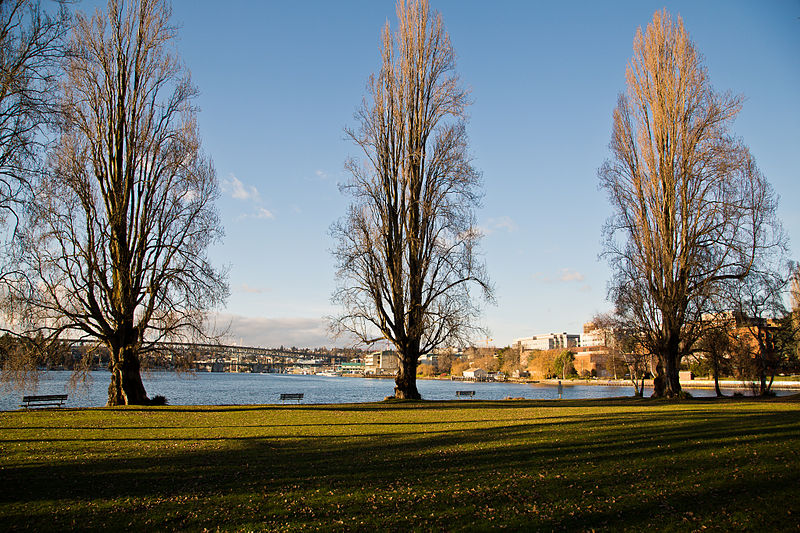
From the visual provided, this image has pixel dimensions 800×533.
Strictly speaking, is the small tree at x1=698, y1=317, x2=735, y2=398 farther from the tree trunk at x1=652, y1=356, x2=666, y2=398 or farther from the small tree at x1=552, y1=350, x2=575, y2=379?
the small tree at x1=552, y1=350, x2=575, y2=379

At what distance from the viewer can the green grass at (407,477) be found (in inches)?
275

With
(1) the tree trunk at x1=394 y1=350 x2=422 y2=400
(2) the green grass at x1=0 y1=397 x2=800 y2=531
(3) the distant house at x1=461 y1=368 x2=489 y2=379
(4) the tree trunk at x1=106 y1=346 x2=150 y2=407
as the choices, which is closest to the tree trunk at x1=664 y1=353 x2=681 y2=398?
(1) the tree trunk at x1=394 y1=350 x2=422 y2=400

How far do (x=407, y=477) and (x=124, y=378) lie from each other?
19.7m

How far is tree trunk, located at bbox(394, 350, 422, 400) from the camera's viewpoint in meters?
28.7

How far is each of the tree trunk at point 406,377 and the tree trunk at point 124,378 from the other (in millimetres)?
→ 12949

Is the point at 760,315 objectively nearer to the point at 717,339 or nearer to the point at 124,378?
the point at 717,339

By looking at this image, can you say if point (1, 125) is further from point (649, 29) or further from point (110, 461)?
point (649, 29)

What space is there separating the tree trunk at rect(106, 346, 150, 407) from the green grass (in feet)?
27.1

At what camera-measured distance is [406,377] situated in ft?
95.0

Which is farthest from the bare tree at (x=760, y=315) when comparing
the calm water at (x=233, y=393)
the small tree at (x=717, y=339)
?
the calm water at (x=233, y=393)

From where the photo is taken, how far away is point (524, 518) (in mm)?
6961

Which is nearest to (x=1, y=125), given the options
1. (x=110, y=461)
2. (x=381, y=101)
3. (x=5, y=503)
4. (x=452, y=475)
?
(x=110, y=461)

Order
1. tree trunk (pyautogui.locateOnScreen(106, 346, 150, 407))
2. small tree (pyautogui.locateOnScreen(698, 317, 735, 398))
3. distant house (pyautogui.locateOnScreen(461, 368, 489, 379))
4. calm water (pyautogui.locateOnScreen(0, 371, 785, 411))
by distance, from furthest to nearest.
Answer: distant house (pyautogui.locateOnScreen(461, 368, 489, 379)) → calm water (pyautogui.locateOnScreen(0, 371, 785, 411)) → small tree (pyautogui.locateOnScreen(698, 317, 735, 398)) → tree trunk (pyautogui.locateOnScreen(106, 346, 150, 407))

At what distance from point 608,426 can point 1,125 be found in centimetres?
1805
